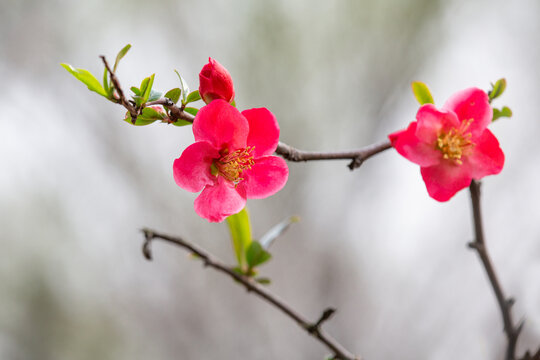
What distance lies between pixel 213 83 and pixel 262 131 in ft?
0.13

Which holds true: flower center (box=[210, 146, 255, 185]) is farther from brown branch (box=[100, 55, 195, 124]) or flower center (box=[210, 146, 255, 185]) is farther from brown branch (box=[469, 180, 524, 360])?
brown branch (box=[469, 180, 524, 360])

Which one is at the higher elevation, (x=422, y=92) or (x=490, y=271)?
(x=422, y=92)

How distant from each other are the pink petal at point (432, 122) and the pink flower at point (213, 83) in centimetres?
12

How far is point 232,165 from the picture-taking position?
29 cm

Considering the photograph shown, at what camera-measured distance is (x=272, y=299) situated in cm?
39

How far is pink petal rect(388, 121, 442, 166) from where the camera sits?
289 millimetres

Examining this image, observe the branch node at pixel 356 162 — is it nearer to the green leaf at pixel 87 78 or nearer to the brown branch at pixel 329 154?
the brown branch at pixel 329 154

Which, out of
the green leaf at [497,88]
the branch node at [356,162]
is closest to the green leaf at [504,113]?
the green leaf at [497,88]

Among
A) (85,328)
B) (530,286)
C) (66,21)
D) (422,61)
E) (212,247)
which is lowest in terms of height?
(530,286)

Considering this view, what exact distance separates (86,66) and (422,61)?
106 cm

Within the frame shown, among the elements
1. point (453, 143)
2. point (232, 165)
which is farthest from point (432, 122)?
point (232, 165)

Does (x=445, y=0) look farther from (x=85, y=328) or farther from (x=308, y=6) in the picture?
(x=85, y=328)

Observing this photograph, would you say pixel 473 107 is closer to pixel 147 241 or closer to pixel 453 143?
pixel 453 143

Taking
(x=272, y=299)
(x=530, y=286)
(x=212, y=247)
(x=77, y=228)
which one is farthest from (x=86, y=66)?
(x=530, y=286)
